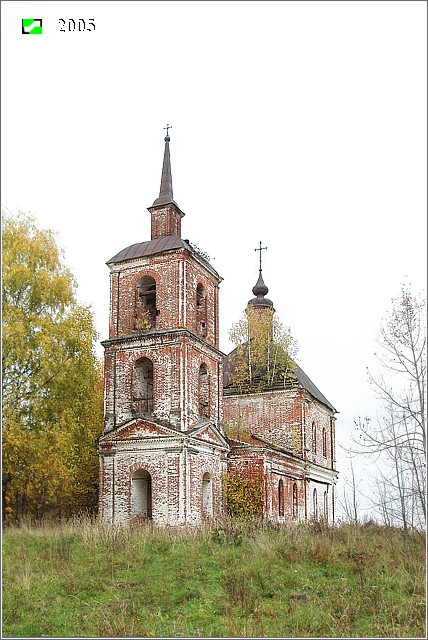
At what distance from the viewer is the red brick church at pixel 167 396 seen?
58.8 ft

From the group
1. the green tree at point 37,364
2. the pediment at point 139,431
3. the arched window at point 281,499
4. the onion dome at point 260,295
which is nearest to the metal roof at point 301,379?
the onion dome at point 260,295

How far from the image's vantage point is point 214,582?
11375 millimetres

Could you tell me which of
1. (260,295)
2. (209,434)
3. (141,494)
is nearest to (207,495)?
(209,434)

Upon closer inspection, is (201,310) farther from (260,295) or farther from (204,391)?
(260,295)

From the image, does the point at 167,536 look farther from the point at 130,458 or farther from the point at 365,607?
the point at 365,607

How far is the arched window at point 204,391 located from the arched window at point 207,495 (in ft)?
6.04

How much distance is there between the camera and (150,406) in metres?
19.4

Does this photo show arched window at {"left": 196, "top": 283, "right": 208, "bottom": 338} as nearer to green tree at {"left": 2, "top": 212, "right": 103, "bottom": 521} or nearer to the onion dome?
green tree at {"left": 2, "top": 212, "right": 103, "bottom": 521}

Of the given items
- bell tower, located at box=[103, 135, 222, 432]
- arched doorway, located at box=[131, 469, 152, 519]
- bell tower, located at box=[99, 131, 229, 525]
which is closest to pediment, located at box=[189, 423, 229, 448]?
bell tower, located at box=[99, 131, 229, 525]

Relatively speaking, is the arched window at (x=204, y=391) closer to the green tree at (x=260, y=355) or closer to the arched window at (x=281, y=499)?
the arched window at (x=281, y=499)

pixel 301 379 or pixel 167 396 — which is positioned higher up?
pixel 301 379

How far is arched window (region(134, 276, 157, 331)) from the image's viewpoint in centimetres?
1941

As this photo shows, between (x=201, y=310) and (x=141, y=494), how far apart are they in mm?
5621

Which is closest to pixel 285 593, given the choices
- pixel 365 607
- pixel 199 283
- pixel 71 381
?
pixel 365 607
